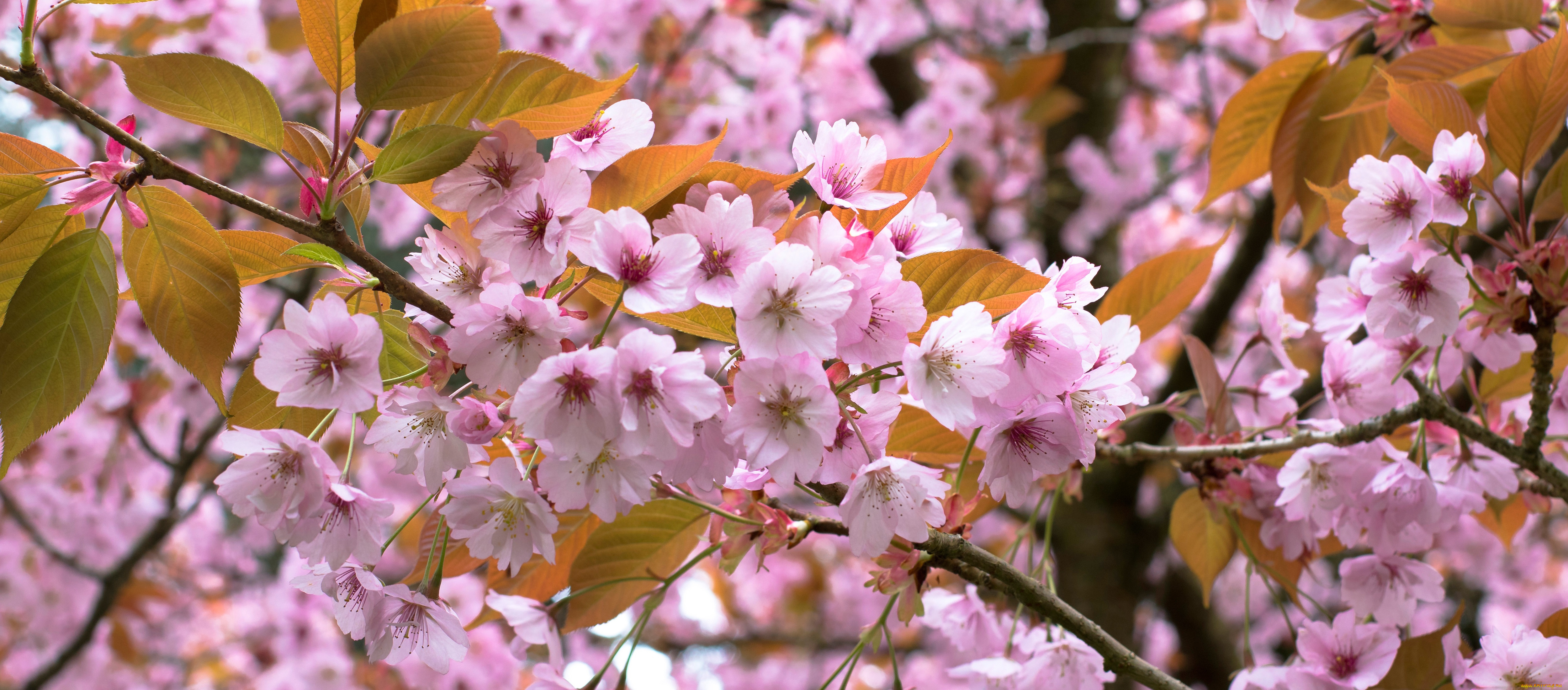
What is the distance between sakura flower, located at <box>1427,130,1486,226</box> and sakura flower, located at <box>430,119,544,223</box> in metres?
0.78

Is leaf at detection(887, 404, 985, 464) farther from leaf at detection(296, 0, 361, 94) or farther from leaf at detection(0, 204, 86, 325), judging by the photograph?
leaf at detection(0, 204, 86, 325)

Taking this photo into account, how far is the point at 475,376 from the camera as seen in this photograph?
0.65 m

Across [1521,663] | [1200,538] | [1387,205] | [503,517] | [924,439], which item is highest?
[1387,205]

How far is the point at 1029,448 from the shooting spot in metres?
0.76

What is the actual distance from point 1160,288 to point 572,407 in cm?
75

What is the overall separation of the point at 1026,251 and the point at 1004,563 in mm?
2882

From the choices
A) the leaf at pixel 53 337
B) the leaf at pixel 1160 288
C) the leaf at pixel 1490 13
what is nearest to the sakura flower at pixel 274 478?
the leaf at pixel 53 337

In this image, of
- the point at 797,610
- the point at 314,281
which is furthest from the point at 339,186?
the point at 797,610

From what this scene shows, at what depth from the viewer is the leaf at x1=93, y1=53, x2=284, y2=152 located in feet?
2.21

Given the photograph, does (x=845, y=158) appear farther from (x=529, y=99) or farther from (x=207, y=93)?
(x=207, y=93)

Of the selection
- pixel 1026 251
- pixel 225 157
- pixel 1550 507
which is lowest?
pixel 1026 251

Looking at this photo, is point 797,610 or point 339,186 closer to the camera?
point 339,186

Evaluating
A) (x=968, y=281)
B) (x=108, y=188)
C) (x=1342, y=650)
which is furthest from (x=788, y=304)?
(x=1342, y=650)

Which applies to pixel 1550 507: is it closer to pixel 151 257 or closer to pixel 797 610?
pixel 151 257
